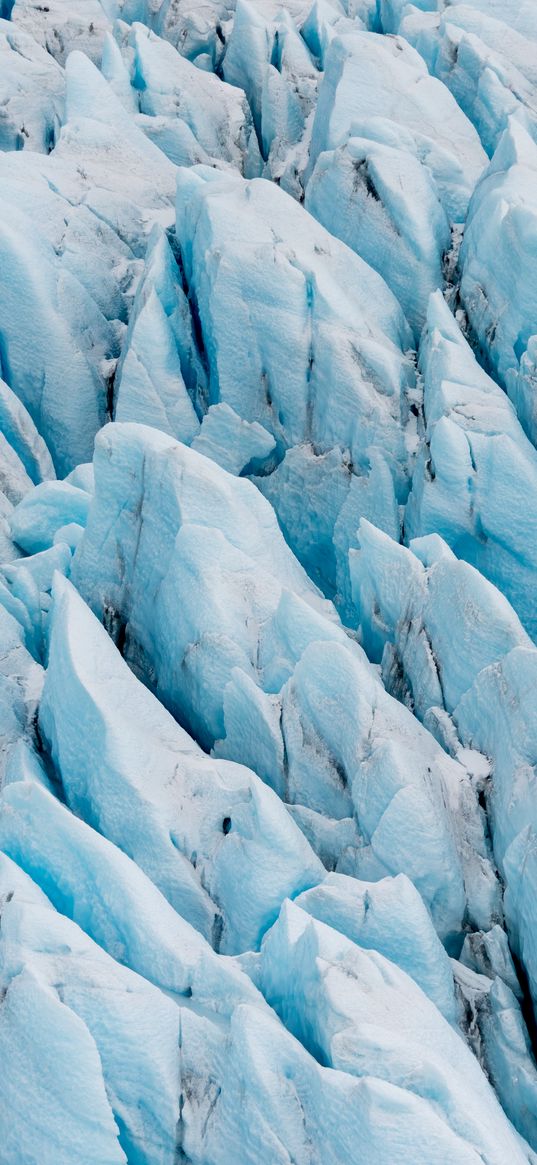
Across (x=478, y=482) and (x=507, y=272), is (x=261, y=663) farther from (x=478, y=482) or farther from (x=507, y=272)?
(x=507, y=272)

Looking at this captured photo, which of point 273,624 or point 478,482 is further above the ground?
point 478,482

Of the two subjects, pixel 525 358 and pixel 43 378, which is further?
pixel 43 378

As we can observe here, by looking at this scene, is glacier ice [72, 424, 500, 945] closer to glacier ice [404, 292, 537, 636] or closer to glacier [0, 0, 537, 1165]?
glacier [0, 0, 537, 1165]

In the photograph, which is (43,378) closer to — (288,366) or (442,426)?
(288,366)

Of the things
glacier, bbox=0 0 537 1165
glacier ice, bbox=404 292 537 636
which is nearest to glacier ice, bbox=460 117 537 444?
glacier, bbox=0 0 537 1165

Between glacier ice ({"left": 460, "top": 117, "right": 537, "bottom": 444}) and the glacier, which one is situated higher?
glacier ice ({"left": 460, "top": 117, "right": 537, "bottom": 444})

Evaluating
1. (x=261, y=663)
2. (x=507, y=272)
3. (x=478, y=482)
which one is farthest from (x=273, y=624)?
(x=507, y=272)

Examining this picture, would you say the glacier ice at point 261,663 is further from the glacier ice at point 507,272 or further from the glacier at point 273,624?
the glacier ice at point 507,272

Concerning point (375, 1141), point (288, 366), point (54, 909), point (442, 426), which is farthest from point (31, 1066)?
point (288, 366)

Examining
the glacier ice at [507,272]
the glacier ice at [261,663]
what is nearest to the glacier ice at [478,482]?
the glacier ice at [507,272]
